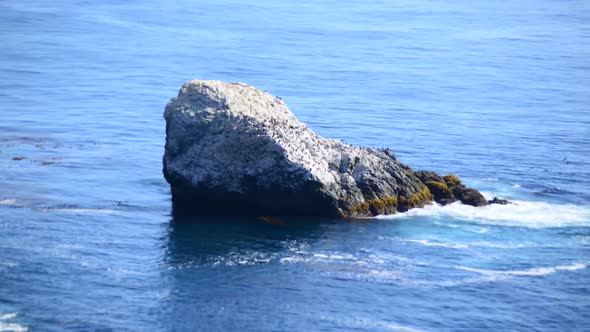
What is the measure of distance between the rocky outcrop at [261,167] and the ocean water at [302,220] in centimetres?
162

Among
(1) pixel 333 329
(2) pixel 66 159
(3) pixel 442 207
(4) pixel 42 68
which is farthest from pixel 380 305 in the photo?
(4) pixel 42 68

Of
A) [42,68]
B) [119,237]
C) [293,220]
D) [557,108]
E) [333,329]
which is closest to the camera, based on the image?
[333,329]

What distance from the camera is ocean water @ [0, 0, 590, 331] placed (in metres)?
52.6

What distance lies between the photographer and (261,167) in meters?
65.7

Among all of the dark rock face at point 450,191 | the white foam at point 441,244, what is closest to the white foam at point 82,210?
the white foam at point 441,244

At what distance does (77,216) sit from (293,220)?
14496mm

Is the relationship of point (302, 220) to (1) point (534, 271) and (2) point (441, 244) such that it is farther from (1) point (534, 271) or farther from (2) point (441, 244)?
(1) point (534, 271)

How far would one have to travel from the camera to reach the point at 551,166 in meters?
85.8

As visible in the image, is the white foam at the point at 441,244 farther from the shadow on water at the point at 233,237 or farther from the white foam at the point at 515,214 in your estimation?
the shadow on water at the point at 233,237

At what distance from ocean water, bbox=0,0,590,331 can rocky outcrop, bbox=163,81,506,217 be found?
1618mm

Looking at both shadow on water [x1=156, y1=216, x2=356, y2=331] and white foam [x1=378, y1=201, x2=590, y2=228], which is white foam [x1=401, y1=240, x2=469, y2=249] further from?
shadow on water [x1=156, y1=216, x2=356, y2=331]

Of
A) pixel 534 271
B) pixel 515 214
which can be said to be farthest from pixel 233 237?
pixel 515 214

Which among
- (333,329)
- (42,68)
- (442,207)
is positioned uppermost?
→ (42,68)

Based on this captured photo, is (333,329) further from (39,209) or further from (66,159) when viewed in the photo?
(66,159)
